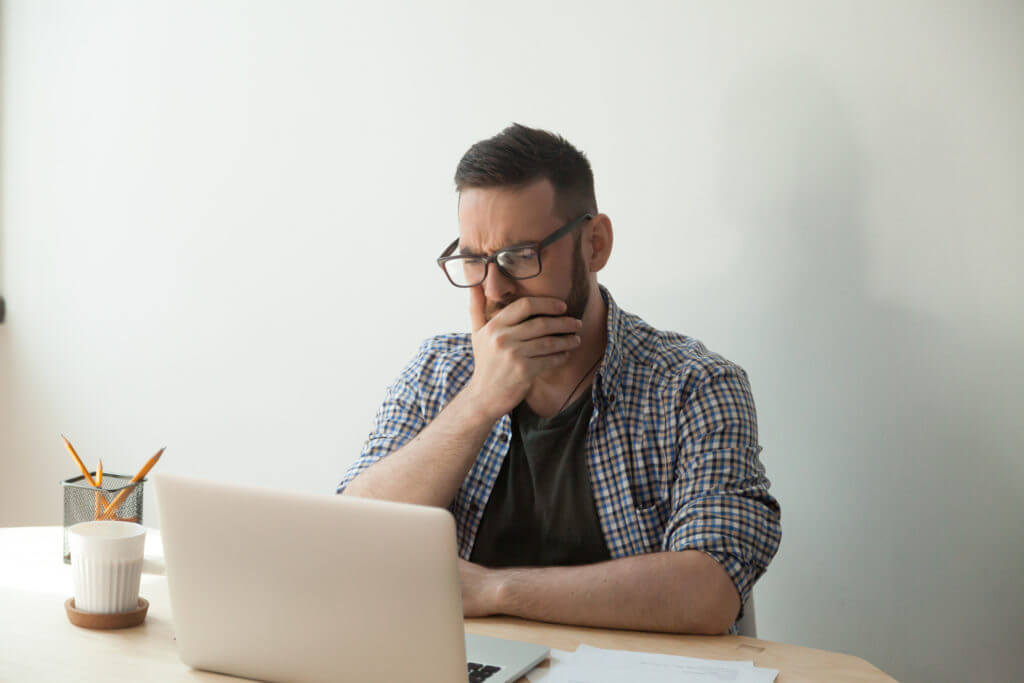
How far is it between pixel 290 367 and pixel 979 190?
5.81 feet

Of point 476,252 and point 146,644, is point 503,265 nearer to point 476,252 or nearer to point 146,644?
point 476,252

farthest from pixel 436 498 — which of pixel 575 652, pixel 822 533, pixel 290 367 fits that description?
pixel 290 367

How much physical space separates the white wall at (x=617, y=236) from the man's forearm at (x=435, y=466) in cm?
67

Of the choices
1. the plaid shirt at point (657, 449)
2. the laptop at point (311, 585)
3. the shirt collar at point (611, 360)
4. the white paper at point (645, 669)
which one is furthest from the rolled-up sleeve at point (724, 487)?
the laptop at point (311, 585)

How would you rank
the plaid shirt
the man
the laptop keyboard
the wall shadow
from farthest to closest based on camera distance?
the wall shadow
the man
the plaid shirt
the laptop keyboard

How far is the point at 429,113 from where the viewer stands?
7.57ft

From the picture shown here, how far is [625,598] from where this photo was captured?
1.26m

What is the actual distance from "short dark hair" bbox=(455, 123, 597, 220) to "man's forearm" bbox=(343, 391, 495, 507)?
1.33 feet

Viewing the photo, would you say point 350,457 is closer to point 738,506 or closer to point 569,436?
point 569,436

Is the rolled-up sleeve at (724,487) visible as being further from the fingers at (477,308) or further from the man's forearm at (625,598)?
the fingers at (477,308)

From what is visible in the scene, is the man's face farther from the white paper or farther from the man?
the white paper

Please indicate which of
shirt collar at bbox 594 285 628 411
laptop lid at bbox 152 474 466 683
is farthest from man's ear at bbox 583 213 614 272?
laptop lid at bbox 152 474 466 683

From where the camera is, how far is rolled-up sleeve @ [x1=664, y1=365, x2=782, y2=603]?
1.37 meters

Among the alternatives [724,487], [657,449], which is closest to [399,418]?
[657,449]
